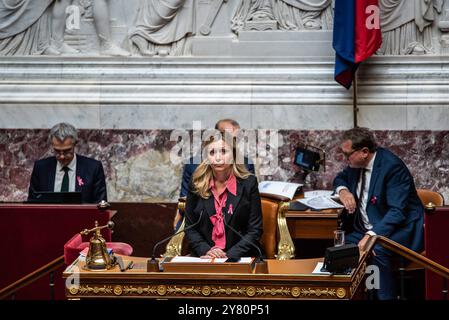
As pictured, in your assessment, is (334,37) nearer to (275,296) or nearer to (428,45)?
(428,45)

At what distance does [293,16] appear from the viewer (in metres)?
9.84

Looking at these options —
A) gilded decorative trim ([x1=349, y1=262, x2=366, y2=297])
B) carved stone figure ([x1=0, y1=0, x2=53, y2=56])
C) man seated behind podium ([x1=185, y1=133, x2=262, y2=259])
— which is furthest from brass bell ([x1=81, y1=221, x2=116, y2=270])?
carved stone figure ([x1=0, y1=0, x2=53, y2=56])

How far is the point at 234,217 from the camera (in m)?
6.95

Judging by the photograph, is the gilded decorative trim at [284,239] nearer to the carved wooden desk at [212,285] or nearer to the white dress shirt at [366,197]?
Answer: the white dress shirt at [366,197]

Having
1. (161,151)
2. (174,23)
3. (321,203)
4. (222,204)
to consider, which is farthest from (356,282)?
(174,23)

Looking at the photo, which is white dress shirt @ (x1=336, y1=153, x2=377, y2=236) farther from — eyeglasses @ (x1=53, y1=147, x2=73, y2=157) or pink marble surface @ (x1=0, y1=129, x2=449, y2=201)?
eyeglasses @ (x1=53, y1=147, x2=73, y2=157)

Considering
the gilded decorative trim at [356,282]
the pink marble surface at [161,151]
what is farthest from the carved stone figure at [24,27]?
the gilded decorative trim at [356,282]

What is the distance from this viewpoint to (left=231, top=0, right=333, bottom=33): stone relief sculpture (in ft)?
32.2

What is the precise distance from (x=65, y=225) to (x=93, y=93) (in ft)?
8.65

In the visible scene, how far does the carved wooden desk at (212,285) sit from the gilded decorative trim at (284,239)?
3.91 ft

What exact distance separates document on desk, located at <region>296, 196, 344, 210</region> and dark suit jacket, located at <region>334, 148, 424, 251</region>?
359mm

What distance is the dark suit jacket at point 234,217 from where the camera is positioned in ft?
22.7

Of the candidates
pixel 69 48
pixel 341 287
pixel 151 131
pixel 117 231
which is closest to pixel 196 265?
pixel 341 287
